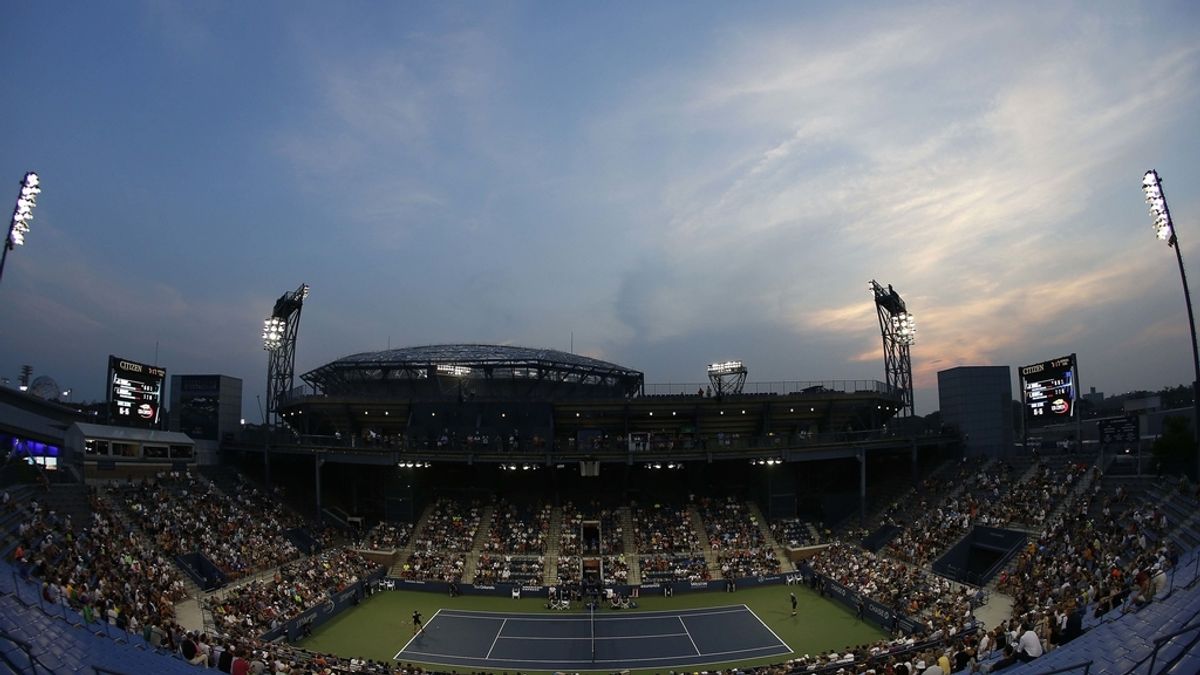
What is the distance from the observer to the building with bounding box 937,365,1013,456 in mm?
53969

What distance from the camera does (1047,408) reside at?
1928 inches

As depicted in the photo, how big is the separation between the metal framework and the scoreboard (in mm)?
8317

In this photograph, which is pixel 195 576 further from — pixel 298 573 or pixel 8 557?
pixel 8 557

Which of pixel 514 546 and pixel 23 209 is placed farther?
pixel 514 546

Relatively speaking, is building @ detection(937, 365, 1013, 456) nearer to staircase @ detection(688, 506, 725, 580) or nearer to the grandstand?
the grandstand

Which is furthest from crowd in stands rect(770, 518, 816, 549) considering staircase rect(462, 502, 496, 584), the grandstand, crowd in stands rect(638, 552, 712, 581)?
staircase rect(462, 502, 496, 584)

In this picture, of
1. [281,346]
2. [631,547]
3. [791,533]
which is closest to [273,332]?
[281,346]

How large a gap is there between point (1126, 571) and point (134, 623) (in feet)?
120

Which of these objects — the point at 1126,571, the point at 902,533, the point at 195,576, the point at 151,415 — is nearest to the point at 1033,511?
the point at 902,533

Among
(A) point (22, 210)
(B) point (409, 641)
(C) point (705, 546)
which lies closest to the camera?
(A) point (22, 210)

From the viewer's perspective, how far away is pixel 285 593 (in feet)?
114

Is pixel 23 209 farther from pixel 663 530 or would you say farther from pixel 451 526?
pixel 663 530

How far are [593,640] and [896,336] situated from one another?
42732 millimetres

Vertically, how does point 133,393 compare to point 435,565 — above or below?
above
